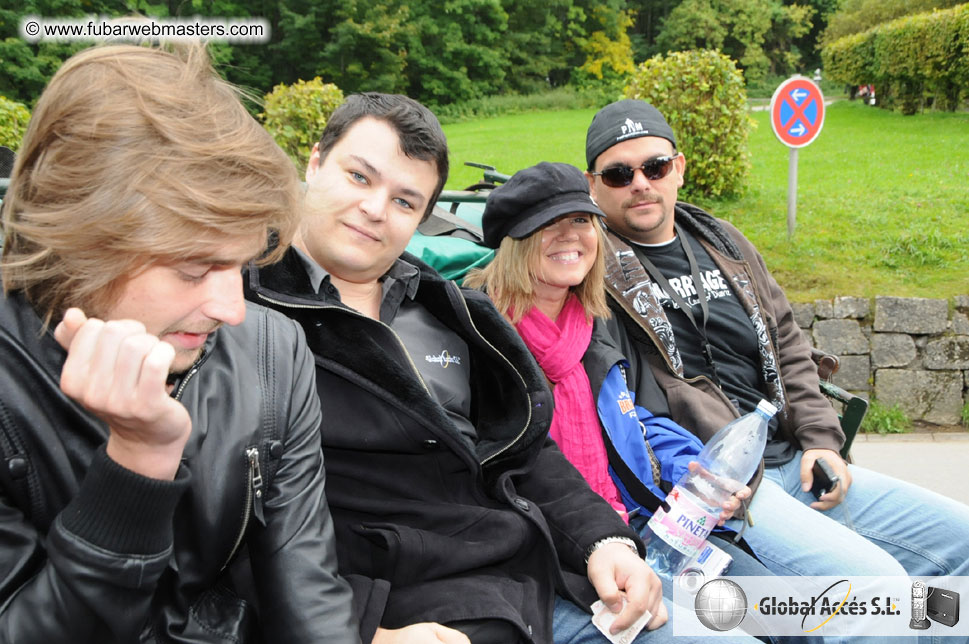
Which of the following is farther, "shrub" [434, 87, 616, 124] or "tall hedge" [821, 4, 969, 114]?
"shrub" [434, 87, 616, 124]

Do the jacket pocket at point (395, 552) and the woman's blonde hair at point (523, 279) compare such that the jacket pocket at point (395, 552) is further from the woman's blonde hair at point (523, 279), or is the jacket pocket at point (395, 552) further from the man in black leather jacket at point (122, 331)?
the woman's blonde hair at point (523, 279)

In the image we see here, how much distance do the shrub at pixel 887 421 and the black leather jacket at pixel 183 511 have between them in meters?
4.42

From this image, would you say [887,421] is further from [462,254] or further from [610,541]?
[610,541]

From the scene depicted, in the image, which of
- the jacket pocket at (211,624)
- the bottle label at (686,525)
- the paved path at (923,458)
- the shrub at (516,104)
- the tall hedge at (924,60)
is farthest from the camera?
the shrub at (516,104)

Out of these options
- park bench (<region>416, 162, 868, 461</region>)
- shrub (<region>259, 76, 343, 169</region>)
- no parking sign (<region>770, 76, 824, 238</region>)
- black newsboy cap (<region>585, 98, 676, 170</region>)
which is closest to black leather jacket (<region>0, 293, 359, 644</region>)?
park bench (<region>416, 162, 868, 461</region>)

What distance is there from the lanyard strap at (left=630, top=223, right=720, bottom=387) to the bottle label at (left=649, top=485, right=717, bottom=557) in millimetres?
760

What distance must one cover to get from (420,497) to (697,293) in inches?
64.1

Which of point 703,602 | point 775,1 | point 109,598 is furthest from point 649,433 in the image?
point 775,1

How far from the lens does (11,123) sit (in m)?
6.32

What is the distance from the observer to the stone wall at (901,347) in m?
5.05

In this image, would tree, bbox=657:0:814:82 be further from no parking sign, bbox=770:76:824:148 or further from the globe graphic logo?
the globe graphic logo

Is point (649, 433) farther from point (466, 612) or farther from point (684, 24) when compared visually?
point (684, 24)

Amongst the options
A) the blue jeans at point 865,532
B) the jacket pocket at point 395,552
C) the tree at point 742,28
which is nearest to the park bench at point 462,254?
the blue jeans at point 865,532

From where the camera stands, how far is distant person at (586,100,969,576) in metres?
2.54
